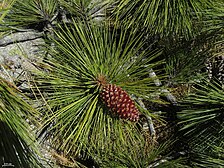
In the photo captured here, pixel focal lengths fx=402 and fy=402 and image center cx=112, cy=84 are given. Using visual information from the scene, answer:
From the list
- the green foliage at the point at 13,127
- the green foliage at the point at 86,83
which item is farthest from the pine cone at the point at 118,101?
the green foliage at the point at 13,127

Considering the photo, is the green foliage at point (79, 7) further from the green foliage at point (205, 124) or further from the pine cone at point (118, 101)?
the green foliage at point (205, 124)

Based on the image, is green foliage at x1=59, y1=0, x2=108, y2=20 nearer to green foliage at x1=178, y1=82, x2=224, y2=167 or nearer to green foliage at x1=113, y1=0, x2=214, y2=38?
green foliage at x1=113, y1=0, x2=214, y2=38

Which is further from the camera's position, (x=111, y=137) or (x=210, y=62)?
(x=210, y=62)

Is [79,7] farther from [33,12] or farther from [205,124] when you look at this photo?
[205,124]

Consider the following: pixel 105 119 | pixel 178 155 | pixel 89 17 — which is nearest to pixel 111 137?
pixel 105 119

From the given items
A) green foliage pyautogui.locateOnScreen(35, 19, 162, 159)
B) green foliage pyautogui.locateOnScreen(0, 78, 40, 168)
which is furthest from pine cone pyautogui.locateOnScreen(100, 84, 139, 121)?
green foliage pyautogui.locateOnScreen(0, 78, 40, 168)

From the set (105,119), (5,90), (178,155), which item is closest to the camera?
(5,90)

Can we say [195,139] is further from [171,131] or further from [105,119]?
[105,119]
